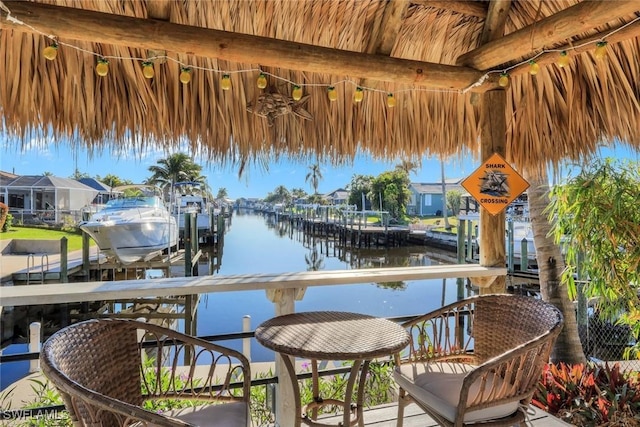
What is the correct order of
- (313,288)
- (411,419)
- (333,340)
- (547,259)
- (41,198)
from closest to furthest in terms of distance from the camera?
(333,340)
(411,419)
(547,259)
(41,198)
(313,288)

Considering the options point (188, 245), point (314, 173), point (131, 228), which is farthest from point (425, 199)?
point (314, 173)

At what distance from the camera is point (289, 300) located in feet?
6.38

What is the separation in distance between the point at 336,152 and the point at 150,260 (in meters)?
9.83

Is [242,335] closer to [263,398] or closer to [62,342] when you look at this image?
[62,342]

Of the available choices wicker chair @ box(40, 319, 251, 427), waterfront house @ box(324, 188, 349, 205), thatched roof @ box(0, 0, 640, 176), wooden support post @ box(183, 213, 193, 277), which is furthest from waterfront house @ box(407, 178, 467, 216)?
wicker chair @ box(40, 319, 251, 427)

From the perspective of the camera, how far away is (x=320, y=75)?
2541mm

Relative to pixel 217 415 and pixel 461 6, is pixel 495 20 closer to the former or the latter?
pixel 461 6

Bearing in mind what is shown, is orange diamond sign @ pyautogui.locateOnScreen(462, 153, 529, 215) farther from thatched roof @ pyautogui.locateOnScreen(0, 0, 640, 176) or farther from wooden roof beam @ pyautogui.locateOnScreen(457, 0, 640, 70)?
wooden roof beam @ pyautogui.locateOnScreen(457, 0, 640, 70)

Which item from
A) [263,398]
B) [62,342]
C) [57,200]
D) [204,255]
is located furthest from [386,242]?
[62,342]

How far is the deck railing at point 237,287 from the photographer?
1.64 metres

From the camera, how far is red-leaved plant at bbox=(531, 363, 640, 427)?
195 cm

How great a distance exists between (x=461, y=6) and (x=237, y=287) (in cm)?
206

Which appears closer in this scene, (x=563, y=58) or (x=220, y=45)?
(x=220, y=45)

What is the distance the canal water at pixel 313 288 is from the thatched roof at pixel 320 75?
72.3 inches
